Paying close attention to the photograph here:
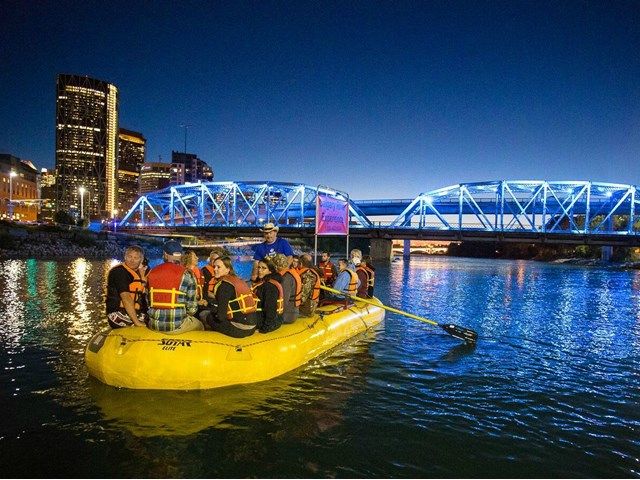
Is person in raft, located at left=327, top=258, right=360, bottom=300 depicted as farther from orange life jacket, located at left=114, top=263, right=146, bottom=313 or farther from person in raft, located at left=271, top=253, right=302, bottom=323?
orange life jacket, located at left=114, top=263, right=146, bottom=313

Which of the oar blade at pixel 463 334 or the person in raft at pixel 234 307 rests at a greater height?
the person in raft at pixel 234 307

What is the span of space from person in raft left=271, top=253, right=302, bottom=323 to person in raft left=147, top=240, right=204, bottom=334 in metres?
1.85

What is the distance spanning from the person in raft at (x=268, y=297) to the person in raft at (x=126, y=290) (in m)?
2.23

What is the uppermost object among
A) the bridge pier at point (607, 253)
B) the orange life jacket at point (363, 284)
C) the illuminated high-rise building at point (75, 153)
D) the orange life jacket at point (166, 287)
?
the illuminated high-rise building at point (75, 153)

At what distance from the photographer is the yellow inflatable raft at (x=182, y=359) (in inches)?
299

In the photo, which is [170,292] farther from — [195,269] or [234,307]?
[195,269]

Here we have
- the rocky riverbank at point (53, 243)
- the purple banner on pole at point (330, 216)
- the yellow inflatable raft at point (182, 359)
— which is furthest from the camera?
the rocky riverbank at point (53, 243)

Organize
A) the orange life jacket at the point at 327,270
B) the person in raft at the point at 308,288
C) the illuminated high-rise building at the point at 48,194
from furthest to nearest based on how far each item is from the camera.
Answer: the illuminated high-rise building at the point at 48,194, the orange life jacket at the point at 327,270, the person in raft at the point at 308,288

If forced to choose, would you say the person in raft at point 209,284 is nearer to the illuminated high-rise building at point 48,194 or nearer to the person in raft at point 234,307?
the person in raft at point 234,307

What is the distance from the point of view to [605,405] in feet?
26.6

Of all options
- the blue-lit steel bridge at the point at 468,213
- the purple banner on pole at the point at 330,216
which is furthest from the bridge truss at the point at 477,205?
the purple banner on pole at the point at 330,216

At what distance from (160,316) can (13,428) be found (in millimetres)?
2537

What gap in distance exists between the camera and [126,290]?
27.7 ft

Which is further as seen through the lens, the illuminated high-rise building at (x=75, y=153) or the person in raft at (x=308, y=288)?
the illuminated high-rise building at (x=75, y=153)
